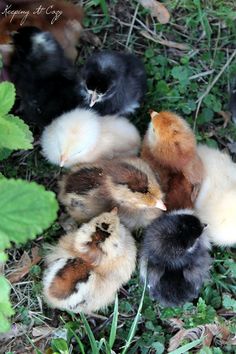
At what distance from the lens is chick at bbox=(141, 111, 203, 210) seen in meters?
2.26

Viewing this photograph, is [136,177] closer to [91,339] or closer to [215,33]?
[91,339]

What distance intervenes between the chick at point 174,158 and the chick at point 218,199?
52 mm

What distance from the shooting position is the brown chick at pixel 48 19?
2.41 m

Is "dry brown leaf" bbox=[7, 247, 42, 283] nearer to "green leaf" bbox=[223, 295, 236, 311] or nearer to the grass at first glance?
the grass

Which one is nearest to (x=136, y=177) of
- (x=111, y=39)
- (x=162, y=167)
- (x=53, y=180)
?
(x=162, y=167)

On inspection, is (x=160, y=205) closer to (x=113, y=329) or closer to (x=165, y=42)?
(x=113, y=329)

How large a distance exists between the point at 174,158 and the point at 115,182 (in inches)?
11.9

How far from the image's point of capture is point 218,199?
2.32m

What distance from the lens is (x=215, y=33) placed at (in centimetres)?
271

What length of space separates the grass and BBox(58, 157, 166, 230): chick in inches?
9.7

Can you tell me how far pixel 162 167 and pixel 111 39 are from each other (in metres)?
0.78

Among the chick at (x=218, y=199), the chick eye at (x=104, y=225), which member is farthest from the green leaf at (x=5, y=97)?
the chick at (x=218, y=199)

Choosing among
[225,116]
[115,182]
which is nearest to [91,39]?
[225,116]

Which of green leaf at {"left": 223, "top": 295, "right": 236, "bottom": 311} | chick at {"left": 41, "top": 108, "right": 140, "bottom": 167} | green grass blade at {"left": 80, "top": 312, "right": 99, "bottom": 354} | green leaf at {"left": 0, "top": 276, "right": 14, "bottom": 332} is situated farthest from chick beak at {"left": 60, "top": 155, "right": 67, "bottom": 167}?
green leaf at {"left": 223, "top": 295, "right": 236, "bottom": 311}
